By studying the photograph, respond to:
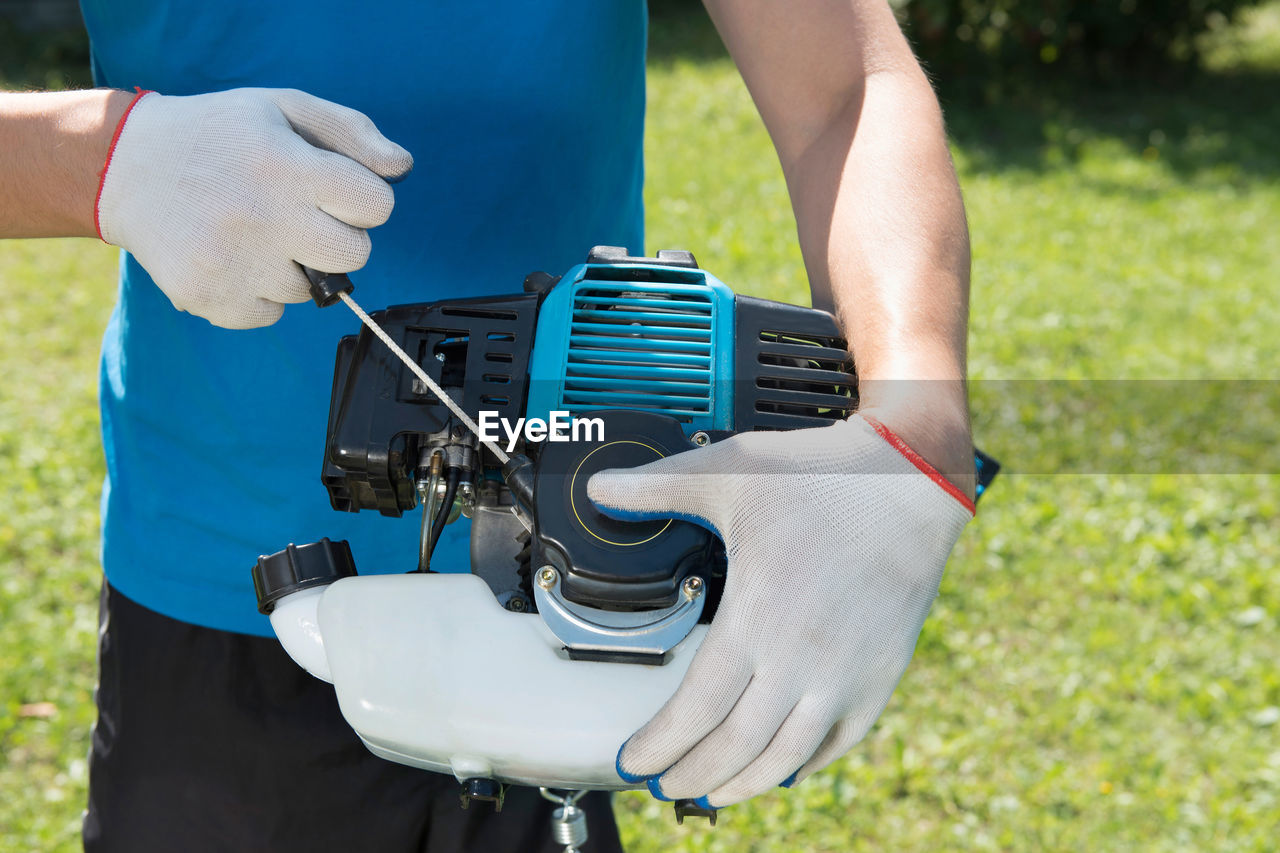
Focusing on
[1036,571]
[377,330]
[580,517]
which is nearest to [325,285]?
[377,330]

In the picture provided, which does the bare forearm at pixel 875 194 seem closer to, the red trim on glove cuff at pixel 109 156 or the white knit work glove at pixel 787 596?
the white knit work glove at pixel 787 596

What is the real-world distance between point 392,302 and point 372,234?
0.09 metres

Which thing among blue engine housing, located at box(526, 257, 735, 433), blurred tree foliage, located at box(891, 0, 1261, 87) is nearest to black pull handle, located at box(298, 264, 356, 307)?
blue engine housing, located at box(526, 257, 735, 433)

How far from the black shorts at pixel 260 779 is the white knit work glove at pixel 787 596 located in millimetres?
538

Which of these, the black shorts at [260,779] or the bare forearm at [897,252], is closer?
the bare forearm at [897,252]

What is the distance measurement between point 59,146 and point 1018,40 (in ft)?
29.5

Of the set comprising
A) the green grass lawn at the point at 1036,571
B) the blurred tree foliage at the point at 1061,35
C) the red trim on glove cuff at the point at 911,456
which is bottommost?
the blurred tree foliage at the point at 1061,35

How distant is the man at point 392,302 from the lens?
1.03m

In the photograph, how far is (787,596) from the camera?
100cm

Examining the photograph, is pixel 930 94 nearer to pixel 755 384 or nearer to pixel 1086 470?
pixel 755 384

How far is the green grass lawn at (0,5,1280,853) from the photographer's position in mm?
2607

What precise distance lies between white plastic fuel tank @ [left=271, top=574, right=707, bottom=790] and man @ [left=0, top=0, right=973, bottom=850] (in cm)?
4

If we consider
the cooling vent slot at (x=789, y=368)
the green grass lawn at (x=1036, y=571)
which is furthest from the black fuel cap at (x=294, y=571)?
the green grass lawn at (x=1036, y=571)

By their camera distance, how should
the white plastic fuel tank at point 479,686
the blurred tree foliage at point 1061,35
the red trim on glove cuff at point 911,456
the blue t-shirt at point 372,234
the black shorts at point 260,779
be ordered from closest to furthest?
the white plastic fuel tank at point 479,686
the red trim on glove cuff at point 911,456
the blue t-shirt at point 372,234
the black shorts at point 260,779
the blurred tree foliage at point 1061,35
